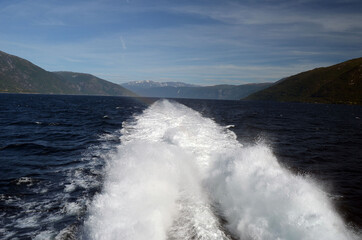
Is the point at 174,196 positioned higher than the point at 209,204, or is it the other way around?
the point at 174,196

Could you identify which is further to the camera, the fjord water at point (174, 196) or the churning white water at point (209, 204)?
the fjord water at point (174, 196)

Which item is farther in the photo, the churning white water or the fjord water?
the fjord water

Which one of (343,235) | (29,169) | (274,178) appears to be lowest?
(29,169)

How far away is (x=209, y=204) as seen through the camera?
8367mm

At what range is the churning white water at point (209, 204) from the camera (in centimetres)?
607

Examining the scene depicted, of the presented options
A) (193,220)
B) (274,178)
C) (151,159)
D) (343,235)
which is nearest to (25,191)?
(151,159)

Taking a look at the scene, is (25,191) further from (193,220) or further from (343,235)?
(343,235)

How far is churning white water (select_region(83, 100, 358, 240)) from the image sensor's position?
6.07m

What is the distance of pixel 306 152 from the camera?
60.3 ft

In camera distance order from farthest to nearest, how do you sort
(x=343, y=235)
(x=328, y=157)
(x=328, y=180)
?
(x=328, y=157) < (x=328, y=180) < (x=343, y=235)

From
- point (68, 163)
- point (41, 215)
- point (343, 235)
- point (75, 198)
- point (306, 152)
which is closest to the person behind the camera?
point (343, 235)

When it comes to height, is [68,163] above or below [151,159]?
below

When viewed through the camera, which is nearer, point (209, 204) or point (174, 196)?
point (209, 204)

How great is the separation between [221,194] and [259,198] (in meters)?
1.85
